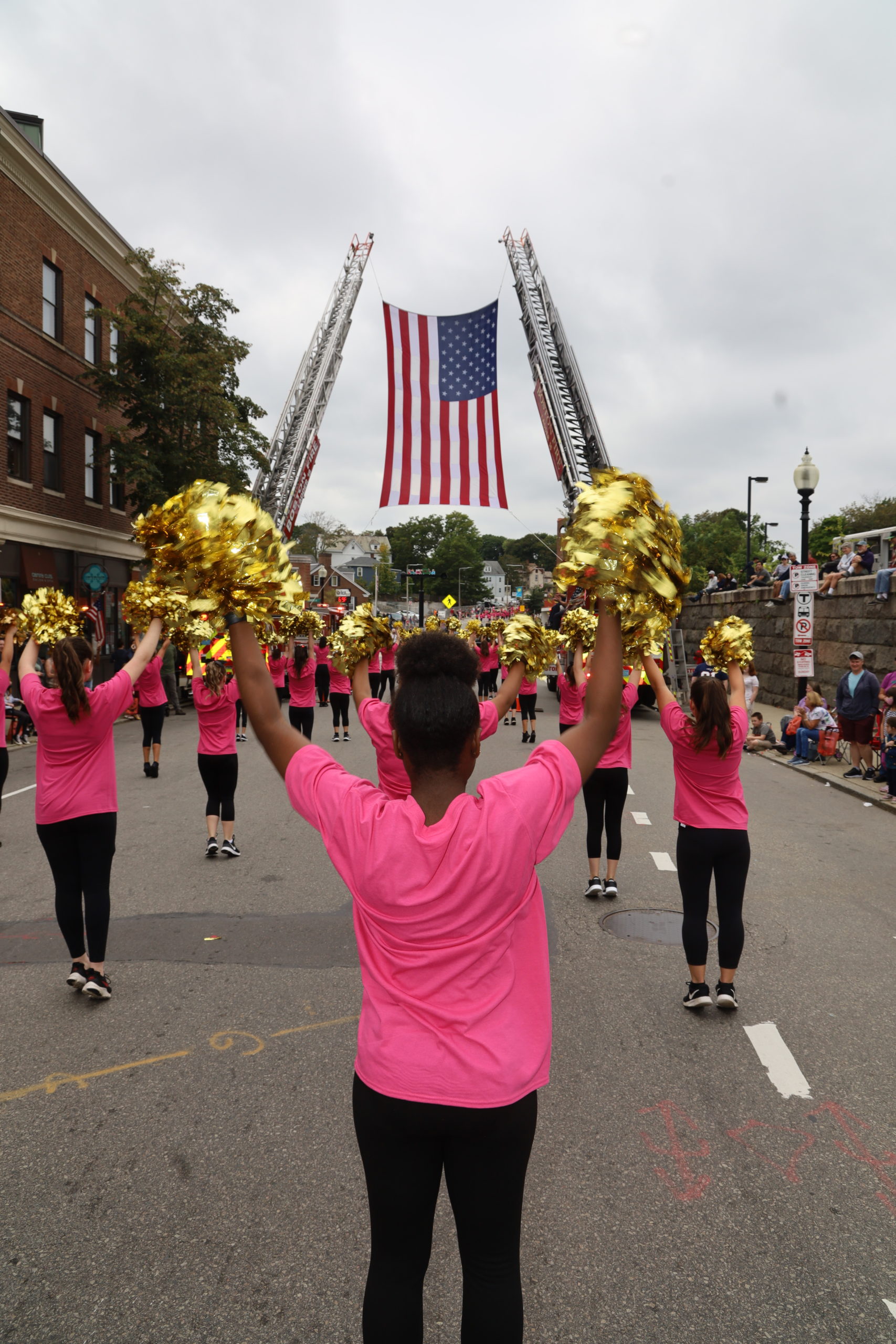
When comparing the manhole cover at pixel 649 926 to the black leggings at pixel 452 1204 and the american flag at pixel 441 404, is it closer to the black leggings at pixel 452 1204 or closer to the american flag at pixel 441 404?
the black leggings at pixel 452 1204

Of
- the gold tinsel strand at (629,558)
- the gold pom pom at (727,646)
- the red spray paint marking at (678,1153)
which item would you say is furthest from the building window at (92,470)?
the gold tinsel strand at (629,558)

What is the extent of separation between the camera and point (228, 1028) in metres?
4.14

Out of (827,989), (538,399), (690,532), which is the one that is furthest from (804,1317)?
(690,532)

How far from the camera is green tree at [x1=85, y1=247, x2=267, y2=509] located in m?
23.6

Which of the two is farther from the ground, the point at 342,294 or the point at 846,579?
the point at 342,294

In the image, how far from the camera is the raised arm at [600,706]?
1781mm

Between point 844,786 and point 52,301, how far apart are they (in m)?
23.4

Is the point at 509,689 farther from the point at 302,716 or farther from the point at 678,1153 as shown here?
A: the point at 302,716

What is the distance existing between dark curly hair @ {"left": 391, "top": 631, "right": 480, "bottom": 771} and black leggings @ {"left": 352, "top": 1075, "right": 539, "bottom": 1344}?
664mm

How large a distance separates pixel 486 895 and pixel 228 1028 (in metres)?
3.06

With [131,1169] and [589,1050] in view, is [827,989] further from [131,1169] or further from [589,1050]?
[131,1169]

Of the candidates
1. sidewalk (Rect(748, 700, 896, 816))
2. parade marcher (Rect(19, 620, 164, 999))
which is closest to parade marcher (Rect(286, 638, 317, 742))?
parade marcher (Rect(19, 620, 164, 999))

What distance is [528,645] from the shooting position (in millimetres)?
4117

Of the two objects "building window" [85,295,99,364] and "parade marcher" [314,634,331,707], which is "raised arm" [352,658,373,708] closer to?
"parade marcher" [314,634,331,707]
